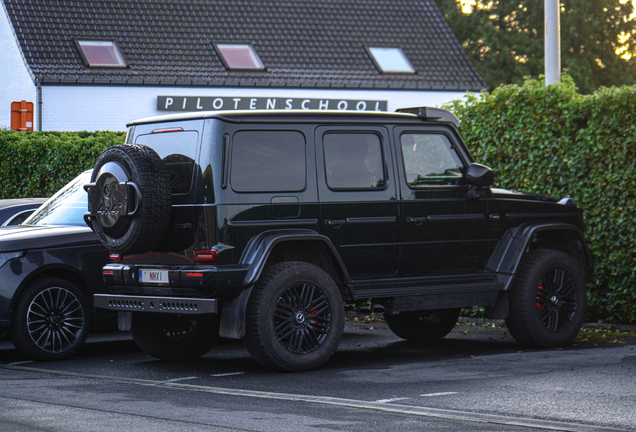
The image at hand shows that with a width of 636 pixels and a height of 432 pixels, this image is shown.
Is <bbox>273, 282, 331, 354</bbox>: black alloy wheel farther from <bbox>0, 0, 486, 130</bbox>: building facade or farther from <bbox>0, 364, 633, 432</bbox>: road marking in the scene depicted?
<bbox>0, 0, 486, 130</bbox>: building facade

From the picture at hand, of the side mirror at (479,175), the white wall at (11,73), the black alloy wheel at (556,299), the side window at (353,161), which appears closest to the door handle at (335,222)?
the side window at (353,161)

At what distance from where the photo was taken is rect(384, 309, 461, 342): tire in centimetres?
1070

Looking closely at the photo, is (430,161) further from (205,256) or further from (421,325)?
(205,256)

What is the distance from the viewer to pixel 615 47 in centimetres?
4822

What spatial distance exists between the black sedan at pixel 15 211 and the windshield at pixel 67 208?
1.16 metres

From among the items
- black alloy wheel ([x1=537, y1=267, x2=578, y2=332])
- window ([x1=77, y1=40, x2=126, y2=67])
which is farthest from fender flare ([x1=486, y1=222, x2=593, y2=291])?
window ([x1=77, y1=40, x2=126, y2=67])

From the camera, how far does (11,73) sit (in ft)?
94.9

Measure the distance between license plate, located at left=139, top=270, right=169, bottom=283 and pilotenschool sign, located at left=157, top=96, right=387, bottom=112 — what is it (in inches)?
793

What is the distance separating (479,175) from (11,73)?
73.4 ft

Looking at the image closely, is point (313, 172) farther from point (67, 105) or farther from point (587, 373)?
point (67, 105)

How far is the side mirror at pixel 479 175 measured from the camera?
30.8ft

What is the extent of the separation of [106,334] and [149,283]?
3955mm

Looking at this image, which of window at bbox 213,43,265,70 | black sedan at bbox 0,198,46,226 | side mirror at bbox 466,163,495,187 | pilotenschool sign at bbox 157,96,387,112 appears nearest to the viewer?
side mirror at bbox 466,163,495,187

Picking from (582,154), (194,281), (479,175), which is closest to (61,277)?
(194,281)
